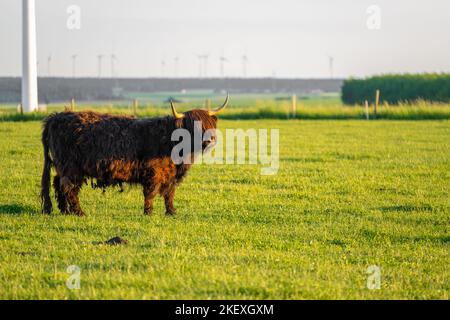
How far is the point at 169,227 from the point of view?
1205cm

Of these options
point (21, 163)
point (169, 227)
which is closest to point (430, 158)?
point (21, 163)

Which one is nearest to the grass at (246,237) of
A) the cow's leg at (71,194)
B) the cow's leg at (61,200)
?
the cow's leg at (71,194)

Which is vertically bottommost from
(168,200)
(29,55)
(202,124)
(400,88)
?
(168,200)

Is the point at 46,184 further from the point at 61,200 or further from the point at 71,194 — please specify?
the point at 71,194

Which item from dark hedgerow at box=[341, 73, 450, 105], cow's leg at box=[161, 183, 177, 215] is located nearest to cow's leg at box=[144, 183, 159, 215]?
cow's leg at box=[161, 183, 177, 215]

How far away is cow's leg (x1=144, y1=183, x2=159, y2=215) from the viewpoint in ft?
43.9

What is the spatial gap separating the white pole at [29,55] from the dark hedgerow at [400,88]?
34.5m

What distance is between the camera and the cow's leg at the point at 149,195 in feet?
43.9

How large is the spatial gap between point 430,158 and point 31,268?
617 inches

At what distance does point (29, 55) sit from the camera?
42.8 meters

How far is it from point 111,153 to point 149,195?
934mm

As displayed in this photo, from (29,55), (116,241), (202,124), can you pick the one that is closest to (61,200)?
(202,124)

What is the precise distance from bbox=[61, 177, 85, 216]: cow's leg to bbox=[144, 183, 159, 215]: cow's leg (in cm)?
104
